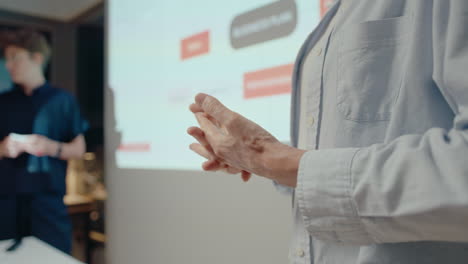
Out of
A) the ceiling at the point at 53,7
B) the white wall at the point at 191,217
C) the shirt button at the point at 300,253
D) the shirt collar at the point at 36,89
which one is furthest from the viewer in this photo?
the ceiling at the point at 53,7

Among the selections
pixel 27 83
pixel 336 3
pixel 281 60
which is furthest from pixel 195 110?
pixel 27 83

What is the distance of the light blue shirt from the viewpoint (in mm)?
398

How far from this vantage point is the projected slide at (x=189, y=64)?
4.23ft

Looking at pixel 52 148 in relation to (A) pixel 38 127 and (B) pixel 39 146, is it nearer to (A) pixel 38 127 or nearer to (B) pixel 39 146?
(B) pixel 39 146

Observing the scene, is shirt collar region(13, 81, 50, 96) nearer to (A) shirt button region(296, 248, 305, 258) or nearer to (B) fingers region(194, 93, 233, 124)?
(B) fingers region(194, 93, 233, 124)

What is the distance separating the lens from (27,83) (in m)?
2.43

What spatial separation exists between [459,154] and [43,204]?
2.43 meters

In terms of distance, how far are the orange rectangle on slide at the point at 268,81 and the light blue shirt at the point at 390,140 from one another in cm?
58

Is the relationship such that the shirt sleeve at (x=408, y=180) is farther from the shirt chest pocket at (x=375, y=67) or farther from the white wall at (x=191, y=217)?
the white wall at (x=191, y=217)

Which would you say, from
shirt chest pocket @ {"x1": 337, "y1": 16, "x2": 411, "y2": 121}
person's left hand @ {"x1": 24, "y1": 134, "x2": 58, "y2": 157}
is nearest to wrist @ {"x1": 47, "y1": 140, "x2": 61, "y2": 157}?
person's left hand @ {"x1": 24, "y1": 134, "x2": 58, "y2": 157}

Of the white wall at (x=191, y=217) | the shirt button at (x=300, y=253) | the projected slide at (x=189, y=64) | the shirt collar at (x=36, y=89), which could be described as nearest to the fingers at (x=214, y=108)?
the shirt button at (x=300, y=253)

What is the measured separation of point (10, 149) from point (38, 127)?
21 cm

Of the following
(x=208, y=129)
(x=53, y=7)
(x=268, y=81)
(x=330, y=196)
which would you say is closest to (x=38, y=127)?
(x=53, y=7)

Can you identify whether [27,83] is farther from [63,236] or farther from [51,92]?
[63,236]
